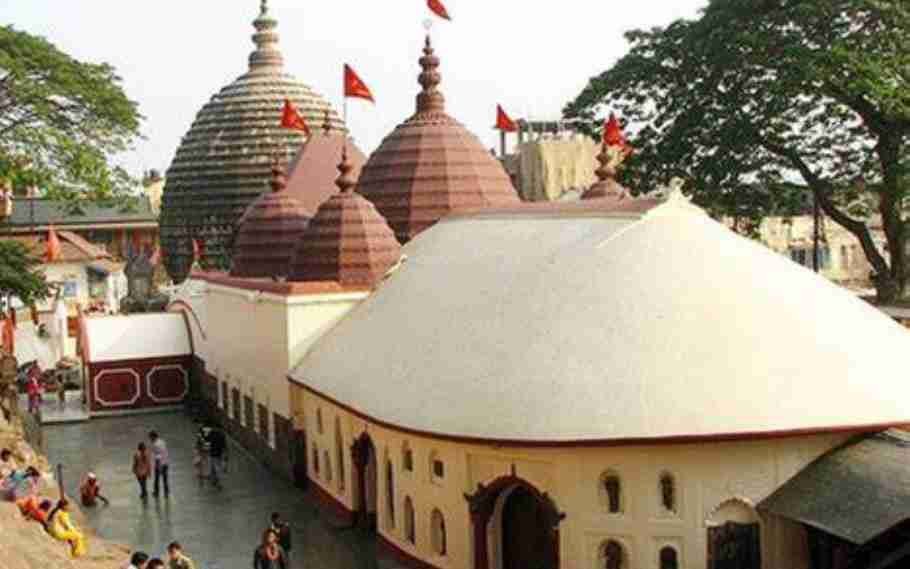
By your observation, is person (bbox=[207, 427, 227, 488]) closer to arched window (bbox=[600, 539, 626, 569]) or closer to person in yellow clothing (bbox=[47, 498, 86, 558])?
person in yellow clothing (bbox=[47, 498, 86, 558])

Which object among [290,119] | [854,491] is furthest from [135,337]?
[854,491]

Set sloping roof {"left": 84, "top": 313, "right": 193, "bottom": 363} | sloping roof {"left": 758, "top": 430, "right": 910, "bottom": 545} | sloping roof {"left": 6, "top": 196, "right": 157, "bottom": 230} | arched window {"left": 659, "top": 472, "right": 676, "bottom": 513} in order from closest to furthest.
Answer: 1. sloping roof {"left": 758, "top": 430, "right": 910, "bottom": 545}
2. arched window {"left": 659, "top": 472, "right": 676, "bottom": 513}
3. sloping roof {"left": 84, "top": 313, "right": 193, "bottom": 363}
4. sloping roof {"left": 6, "top": 196, "right": 157, "bottom": 230}

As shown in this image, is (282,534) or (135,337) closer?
(282,534)

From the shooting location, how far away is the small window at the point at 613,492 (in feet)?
59.4

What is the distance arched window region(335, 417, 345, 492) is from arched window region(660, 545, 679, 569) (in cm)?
909

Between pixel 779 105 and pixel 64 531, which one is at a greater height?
pixel 779 105

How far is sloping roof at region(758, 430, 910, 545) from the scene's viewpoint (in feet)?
52.1

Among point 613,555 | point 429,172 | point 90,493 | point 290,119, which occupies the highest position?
point 290,119

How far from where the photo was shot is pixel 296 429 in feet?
94.0

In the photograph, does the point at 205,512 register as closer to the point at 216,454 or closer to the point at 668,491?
the point at 216,454

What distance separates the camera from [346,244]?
1163 inches

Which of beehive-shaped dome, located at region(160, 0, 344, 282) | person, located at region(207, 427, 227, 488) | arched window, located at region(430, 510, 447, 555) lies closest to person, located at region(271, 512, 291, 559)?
arched window, located at region(430, 510, 447, 555)

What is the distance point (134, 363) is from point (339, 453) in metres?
19.0

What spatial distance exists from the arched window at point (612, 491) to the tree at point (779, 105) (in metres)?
21.8
